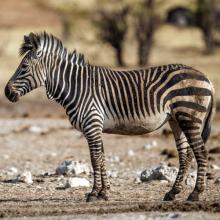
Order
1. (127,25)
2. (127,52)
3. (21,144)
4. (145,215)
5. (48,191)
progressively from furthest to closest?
1. (127,52)
2. (127,25)
3. (21,144)
4. (48,191)
5. (145,215)

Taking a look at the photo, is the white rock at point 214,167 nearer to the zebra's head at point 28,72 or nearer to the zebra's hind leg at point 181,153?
the zebra's hind leg at point 181,153

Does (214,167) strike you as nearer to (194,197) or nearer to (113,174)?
(113,174)

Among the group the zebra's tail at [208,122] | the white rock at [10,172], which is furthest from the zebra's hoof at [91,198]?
the white rock at [10,172]

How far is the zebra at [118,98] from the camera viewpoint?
11.2 meters

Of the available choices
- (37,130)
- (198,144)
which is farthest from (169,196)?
(37,130)

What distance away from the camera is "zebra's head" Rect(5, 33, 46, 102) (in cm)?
1172

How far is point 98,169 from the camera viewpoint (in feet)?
37.7

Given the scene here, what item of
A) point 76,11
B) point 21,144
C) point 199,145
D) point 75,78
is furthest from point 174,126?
point 76,11

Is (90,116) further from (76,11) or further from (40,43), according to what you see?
(76,11)

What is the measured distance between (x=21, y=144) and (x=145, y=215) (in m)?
11.9

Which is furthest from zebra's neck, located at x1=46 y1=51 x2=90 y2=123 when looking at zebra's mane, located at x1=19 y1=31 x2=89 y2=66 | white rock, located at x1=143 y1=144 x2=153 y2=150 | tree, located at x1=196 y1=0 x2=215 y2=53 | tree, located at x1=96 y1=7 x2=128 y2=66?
tree, located at x1=196 y1=0 x2=215 y2=53

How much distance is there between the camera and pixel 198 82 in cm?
1132

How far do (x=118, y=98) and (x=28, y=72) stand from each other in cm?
129

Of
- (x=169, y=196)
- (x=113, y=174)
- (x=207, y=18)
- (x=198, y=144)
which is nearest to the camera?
(x=198, y=144)
